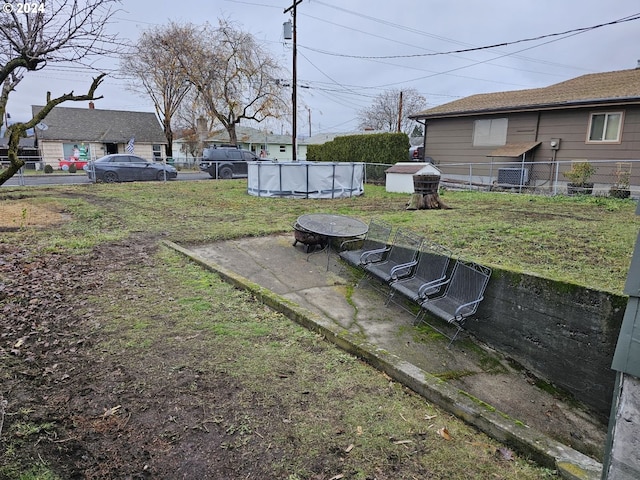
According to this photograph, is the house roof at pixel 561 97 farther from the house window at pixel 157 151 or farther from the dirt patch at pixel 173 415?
the house window at pixel 157 151

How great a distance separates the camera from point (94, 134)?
121 feet

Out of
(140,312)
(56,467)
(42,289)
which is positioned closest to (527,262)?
(140,312)

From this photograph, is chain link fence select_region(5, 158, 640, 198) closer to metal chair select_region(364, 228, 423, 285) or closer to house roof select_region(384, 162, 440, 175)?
house roof select_region(384, 162, 440, 175)

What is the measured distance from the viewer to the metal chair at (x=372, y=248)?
6230 mm

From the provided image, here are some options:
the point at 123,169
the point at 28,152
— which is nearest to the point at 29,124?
the point at 123,169

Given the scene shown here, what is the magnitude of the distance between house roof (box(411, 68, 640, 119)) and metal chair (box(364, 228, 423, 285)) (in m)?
11.8

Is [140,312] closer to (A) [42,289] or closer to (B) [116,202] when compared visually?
(A) [42,289]

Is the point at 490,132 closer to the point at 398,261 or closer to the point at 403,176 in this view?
the point at 403,176

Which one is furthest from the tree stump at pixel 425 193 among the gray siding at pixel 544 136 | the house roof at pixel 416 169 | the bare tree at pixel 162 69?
the bare tree at pixel 162 69

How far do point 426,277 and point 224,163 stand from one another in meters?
19.6

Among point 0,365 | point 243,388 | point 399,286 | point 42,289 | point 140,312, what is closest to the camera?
point 243,388

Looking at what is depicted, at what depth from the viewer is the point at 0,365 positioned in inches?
118

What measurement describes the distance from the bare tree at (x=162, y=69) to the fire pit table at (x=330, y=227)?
26.5 metres

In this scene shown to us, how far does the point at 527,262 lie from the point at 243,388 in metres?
4.15
